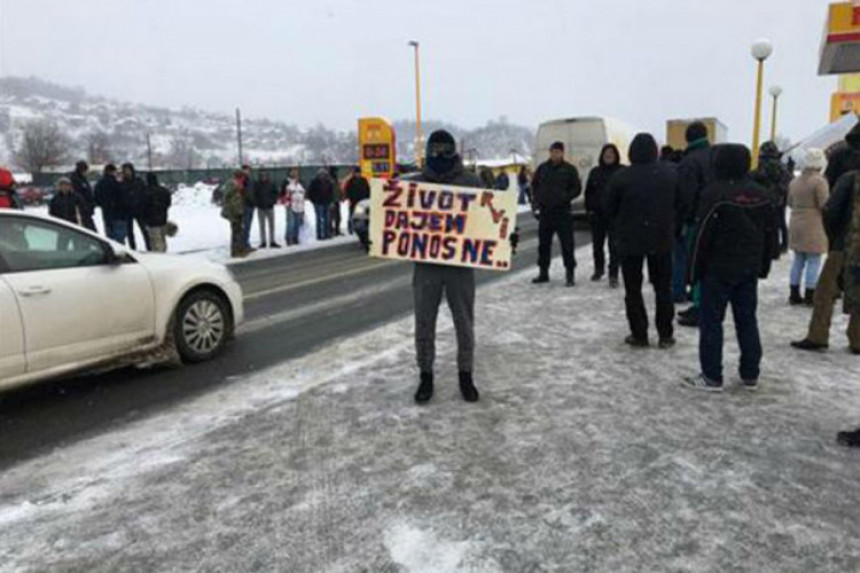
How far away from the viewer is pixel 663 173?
20.9 feet

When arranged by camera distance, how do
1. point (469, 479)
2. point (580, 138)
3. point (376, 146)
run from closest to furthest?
point (469, 479), point (580, 138), point (376, 146)

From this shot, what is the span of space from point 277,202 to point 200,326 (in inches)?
490

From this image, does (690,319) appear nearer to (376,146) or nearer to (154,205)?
(154,205)

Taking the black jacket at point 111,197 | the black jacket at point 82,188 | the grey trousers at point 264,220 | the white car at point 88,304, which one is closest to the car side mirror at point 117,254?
the white car at point 88,304

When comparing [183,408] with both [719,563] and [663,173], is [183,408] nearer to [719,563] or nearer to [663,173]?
[719,563]

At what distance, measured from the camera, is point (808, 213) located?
7.90 meters

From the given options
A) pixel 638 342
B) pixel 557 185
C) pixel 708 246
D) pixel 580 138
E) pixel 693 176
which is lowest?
pixel 638 342

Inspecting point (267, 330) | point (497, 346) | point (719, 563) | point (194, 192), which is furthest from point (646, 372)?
point (194, 192)

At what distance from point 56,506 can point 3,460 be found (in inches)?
37.8

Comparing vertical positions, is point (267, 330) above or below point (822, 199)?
below

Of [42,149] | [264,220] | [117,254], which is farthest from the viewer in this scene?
[42,149]

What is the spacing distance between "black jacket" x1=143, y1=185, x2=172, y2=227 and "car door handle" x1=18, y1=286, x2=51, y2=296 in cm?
902

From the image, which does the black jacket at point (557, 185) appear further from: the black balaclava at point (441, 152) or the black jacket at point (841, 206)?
the black balaclava at point (441, 152)

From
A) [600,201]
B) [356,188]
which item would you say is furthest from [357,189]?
[600,201]
